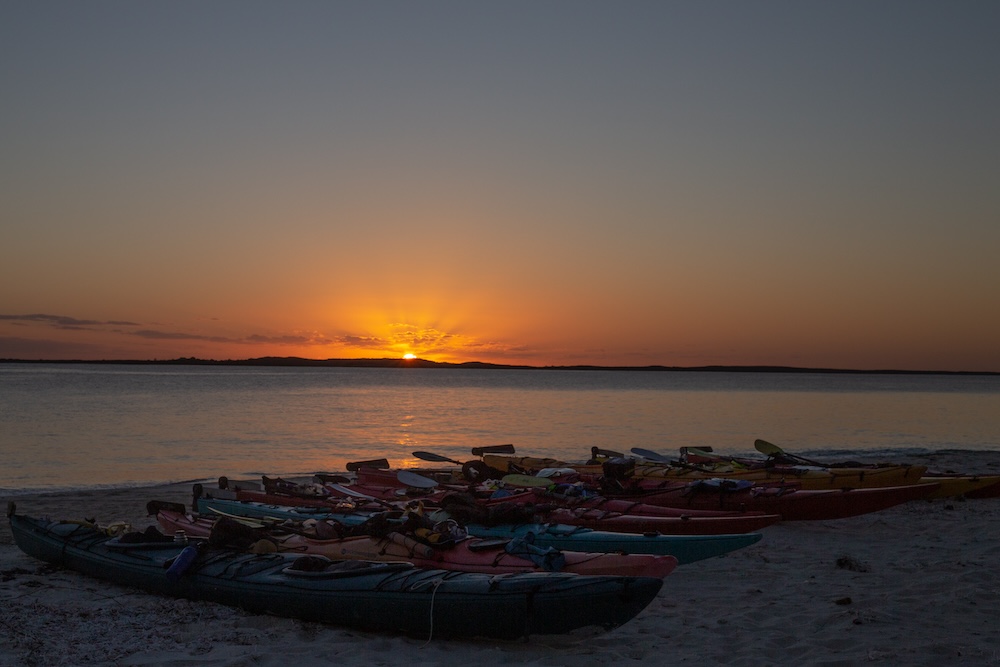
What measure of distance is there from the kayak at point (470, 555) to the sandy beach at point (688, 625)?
0.50m

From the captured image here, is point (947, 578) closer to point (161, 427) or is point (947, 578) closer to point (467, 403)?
point (161, 427)

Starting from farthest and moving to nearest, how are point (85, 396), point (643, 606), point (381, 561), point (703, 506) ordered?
1. point (85, 396)
2. point (703, 506)
3. point (381, 561)
4. point (643, 606)

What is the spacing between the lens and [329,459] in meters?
21.0

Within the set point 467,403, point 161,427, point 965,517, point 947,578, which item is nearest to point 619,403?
point 467,403

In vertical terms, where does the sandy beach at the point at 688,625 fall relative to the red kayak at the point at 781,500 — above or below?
below

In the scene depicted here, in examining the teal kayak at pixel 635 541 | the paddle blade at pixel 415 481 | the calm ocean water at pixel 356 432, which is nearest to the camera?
the teal kayak at pixel 635 541

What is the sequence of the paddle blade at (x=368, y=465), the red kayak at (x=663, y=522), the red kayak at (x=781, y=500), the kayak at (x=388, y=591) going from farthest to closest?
the paddle blade at (x=368, y=465)
the red kayak at (x=781, y=500)
the red kayak at (x=663, y=522)
the kayak at (x=388, y=591)

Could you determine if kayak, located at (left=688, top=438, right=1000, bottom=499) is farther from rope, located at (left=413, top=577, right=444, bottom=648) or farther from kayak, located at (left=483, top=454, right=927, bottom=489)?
rope, located at (left=413, top=577, right=444, bottom=648)

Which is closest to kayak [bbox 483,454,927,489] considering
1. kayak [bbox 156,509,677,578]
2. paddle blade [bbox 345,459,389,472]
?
paddle blade [bbox 345,459,389,472]

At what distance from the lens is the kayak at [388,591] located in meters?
5.30

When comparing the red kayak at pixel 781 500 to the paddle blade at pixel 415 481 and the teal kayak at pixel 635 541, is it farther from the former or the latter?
the paddle blade at pixel 415 481

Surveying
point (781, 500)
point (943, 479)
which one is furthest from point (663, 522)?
point (943, 479)

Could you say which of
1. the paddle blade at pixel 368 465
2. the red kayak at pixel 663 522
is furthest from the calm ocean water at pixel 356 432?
the red kayak at pixel 663 522

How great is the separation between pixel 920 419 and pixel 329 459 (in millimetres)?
29750
